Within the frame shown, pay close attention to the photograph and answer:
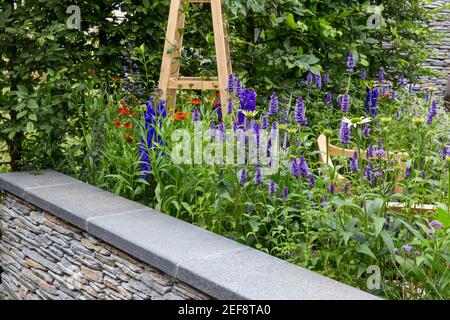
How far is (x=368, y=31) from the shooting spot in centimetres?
469

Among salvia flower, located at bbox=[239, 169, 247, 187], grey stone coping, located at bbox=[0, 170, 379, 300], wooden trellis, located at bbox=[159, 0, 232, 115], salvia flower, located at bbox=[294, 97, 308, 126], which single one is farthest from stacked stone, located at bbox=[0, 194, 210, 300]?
wooden trellis, located at bbox=[159, 0, 232, 115]

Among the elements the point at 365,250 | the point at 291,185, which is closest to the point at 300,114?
the point at 291,185

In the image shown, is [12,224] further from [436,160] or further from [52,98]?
[436,160]

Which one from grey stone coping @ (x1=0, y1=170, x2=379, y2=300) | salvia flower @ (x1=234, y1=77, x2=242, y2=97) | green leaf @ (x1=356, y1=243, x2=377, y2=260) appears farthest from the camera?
salvia flower @ (x1=234, y1=77, x2=242, y2=97)

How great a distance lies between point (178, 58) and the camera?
3.63 m

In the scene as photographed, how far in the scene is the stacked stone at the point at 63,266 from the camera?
7.76ft

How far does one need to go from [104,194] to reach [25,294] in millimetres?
806

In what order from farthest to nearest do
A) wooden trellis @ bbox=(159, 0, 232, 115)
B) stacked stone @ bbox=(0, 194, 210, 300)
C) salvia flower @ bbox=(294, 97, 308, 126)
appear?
wooden trellis @ bbox=(159, 0, 232, 115)
salvia flower @ bbox=(294, 97, 308, 126)
stacked stone @ bbox=(0, 194, 210, 300)

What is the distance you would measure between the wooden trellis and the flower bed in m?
0.13

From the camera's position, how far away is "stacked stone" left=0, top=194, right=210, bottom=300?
2366 millimetres

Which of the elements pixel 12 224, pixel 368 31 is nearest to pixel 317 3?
pixel 368 31

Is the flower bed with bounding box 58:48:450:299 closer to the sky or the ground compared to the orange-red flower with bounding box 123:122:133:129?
closer to the ground

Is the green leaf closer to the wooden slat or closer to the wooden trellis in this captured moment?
the wooden trellis

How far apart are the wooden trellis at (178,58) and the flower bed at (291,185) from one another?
13cm
